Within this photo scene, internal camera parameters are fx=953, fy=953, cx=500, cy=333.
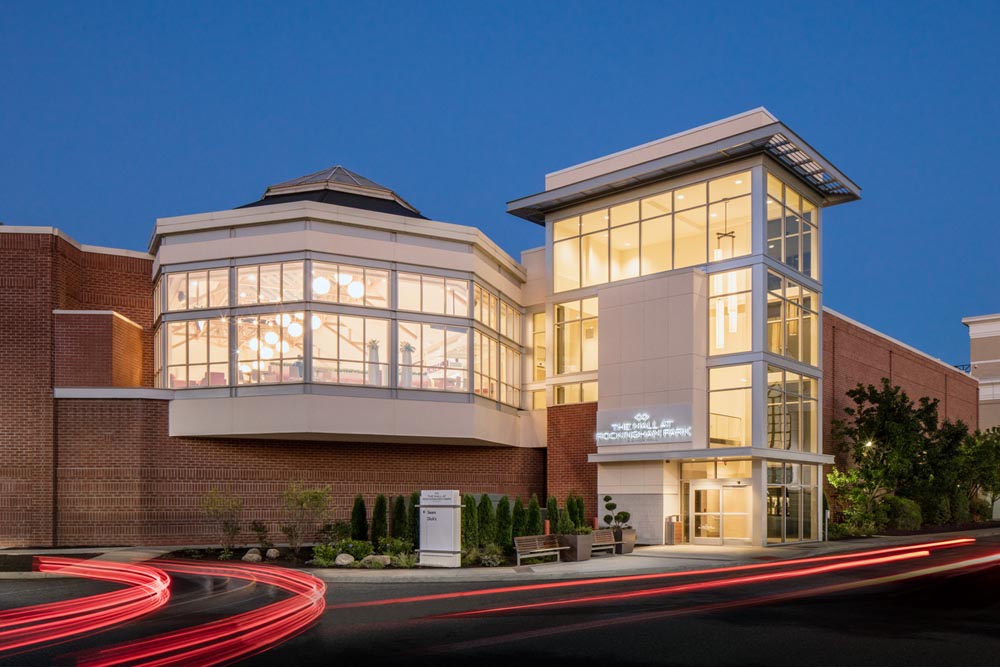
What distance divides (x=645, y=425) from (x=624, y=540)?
19.3ft

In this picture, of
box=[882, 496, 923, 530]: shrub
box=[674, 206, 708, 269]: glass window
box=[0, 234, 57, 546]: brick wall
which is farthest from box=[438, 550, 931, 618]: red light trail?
box=[0, 234, 57, 546]: brick wall

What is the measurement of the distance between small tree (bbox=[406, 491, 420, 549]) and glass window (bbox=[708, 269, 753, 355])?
13.1m

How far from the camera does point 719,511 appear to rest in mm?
33688

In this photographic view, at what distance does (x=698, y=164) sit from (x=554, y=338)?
9.29 m

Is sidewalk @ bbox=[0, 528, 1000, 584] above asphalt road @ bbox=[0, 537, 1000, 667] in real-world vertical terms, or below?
below

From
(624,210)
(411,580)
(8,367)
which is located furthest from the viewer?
(624,210)

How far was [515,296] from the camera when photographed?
134 feet

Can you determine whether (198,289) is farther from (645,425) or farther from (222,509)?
(645,425)

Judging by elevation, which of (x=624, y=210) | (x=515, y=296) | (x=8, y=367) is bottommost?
(x=8, y=367)

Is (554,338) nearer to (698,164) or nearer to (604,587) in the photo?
(698,164)

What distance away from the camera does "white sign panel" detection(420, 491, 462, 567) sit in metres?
24.2

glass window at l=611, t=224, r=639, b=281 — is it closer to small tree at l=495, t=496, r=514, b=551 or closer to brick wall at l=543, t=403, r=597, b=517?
brick wall at l=543, t=403, r=597, b=517

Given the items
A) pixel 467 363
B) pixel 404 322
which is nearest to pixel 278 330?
pixel 404 322

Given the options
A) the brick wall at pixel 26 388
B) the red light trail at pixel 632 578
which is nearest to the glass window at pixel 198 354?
the brick wall at pixel 26 388
